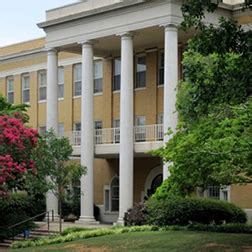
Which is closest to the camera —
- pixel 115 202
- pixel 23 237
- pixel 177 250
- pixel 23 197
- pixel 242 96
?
pixel 242 96

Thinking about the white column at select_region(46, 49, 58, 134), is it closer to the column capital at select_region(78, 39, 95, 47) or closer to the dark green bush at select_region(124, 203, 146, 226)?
the column capital at select_region(78, 39, 95, 47)

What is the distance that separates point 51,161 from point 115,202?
1408 centimetres

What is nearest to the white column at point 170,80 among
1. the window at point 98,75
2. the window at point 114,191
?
the window at point 114,191

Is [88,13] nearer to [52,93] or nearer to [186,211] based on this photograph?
[52,93]

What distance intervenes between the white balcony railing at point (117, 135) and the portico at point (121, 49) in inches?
29.1

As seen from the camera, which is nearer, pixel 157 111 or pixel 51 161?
pixel 51 161

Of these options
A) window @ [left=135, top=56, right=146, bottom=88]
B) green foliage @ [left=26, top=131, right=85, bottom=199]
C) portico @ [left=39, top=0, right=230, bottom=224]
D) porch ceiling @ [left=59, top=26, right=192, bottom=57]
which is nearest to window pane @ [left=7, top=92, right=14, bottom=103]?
porch ceiling @ [left=59, top=26, right=192, bottom=57]

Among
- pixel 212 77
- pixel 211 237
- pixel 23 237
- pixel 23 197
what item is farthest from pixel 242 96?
pixel 23 197

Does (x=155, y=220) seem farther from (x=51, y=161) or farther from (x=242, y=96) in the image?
(x=242, y=96)

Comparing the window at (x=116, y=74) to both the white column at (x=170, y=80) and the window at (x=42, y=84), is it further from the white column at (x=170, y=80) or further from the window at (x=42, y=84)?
the white column at (x=170, y=80)

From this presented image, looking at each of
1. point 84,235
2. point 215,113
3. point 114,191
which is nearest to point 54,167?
point 84,235

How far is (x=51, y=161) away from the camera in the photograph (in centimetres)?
3303

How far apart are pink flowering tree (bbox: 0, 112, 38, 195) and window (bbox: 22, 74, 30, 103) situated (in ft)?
60.4

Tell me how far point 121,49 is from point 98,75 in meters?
8.15
